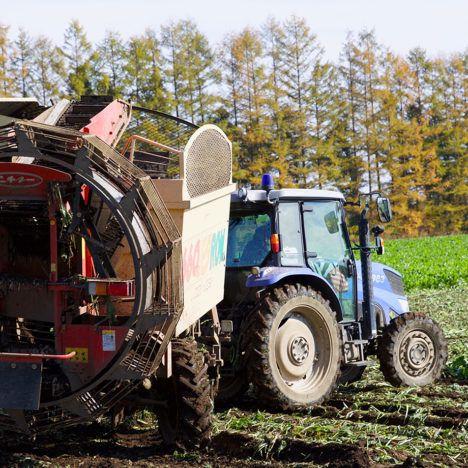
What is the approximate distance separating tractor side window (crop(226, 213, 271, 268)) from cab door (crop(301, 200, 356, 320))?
49 centimetres

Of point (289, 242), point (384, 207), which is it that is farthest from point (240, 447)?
point (384, 207)

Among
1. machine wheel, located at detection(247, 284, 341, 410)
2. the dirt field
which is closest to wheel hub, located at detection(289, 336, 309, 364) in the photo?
machine wheel, located at detection(247, 284, 341, 410)

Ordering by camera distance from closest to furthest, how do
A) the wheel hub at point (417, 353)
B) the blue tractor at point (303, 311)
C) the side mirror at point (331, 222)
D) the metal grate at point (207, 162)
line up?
the metal grate at point (207, 162) < the blue tractor at point (303, 311) < the side mirror at point (331, 222) < the wheel hub at point (417, 353)

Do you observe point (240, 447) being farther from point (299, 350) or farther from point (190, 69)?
point (190, 69)

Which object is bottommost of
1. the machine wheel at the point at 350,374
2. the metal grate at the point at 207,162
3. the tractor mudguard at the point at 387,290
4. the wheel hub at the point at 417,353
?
the machine wheel at the point at 350,374

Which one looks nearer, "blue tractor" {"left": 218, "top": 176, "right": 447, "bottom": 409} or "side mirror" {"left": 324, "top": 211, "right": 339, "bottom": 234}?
"blue tractor" {"left": 218, "top": 176, "right": 447, "bottom": 409}

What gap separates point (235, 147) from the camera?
35.3 meters

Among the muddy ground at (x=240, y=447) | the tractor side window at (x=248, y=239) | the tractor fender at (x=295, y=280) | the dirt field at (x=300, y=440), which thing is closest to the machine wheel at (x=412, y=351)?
the dirt field at (x=300, y=440)

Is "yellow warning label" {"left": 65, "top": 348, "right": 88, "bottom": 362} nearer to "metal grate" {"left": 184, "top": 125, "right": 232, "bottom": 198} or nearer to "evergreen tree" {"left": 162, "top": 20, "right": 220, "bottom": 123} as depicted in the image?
"metal grate" {"left": 184, "top": 125, "right": 232, "bottom": 198}

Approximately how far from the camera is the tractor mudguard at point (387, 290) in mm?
8859

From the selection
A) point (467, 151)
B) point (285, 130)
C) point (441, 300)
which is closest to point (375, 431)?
point (441, 300)

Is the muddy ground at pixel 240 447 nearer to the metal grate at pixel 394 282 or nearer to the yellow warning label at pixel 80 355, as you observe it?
the yellow warning label at pixel 80 355

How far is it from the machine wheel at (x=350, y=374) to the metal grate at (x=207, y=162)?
3319mm

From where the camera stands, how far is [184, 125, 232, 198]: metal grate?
5.59 meters
